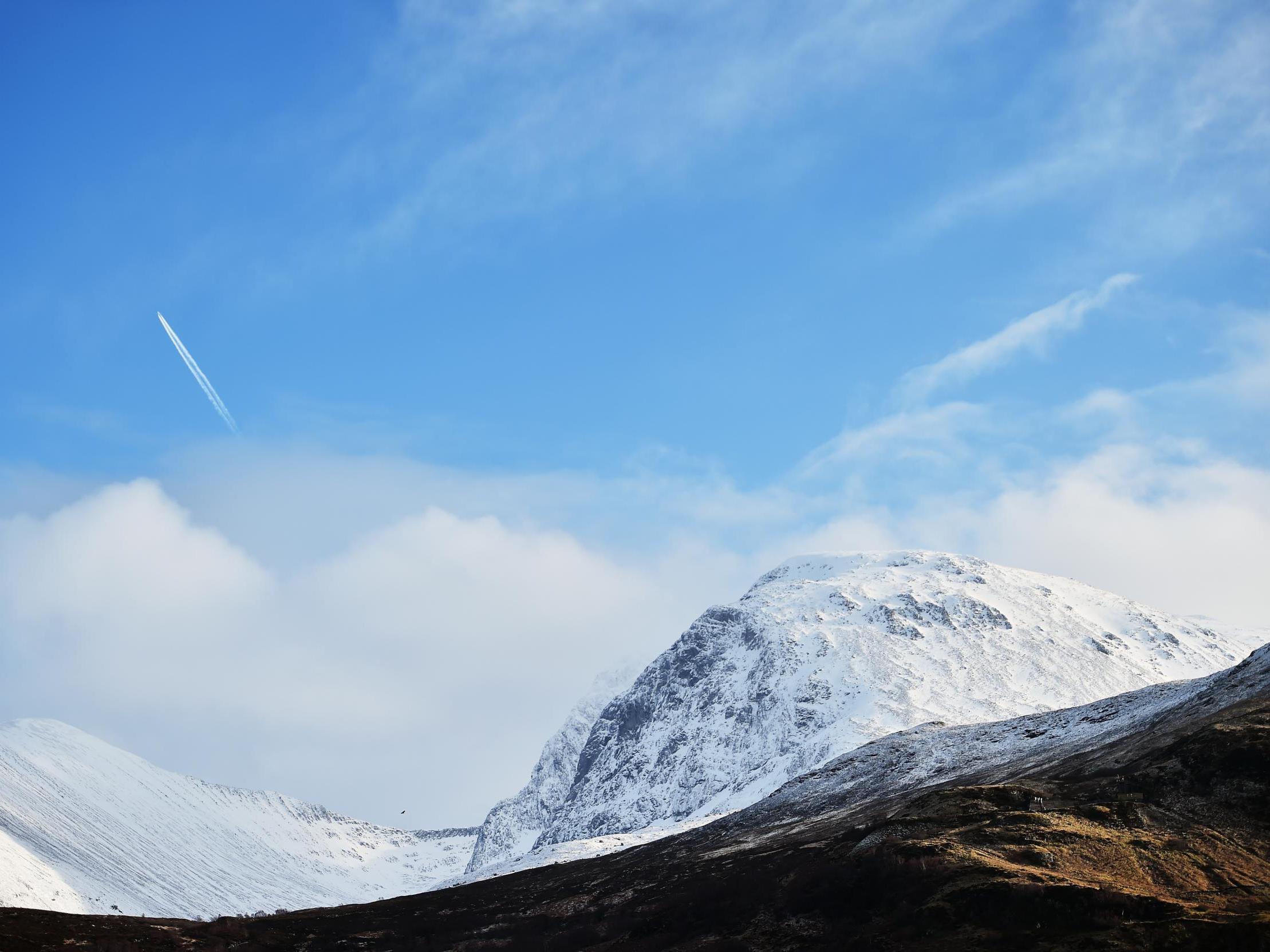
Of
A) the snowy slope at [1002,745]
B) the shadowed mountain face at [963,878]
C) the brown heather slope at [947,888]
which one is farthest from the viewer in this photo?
the snowy slope at [1002,745]

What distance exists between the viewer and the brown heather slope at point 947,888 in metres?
51.5

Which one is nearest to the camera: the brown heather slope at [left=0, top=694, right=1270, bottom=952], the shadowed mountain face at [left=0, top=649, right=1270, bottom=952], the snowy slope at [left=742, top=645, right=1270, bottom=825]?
the brown heather slope at [left=0, top=694, right=1270, bottom=952]

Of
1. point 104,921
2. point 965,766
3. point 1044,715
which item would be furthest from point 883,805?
point 104,921

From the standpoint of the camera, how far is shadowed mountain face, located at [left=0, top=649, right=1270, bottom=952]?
5225 centimetres

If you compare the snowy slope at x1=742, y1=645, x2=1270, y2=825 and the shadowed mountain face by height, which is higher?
the snowy slope at x1=742, y1=645, x2=1270, y2=825

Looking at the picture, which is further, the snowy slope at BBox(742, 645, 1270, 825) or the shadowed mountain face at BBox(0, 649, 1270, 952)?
the snowy slope at BBox(742, 645, 1270, 825)

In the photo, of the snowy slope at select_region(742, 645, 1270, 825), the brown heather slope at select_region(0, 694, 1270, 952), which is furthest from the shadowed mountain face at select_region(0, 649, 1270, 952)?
the snowy slope at select_region(742, 645, 1270, 825)

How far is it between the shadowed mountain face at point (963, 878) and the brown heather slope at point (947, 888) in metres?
0.17

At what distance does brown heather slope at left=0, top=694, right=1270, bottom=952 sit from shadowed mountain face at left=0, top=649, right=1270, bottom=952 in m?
0.17

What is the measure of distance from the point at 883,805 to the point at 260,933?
54.7m

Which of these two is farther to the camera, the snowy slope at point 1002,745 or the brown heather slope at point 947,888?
the snowy slope at point 1002,745

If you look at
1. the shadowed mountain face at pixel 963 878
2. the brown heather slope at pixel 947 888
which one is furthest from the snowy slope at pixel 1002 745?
the brown heather slope at pixel 947 888

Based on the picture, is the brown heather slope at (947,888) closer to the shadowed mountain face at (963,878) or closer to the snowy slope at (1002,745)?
the shadowed mountain face at (963,878)

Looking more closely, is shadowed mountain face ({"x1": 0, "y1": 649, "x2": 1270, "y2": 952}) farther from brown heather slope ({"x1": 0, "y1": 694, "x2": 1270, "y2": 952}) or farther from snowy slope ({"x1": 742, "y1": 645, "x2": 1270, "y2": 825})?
snowy slope ({"x1": 742, "y1": 645, "x2": 1270, "y2": 825})
